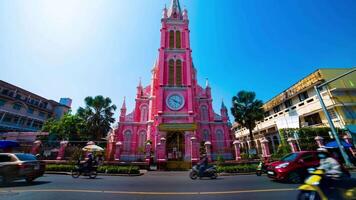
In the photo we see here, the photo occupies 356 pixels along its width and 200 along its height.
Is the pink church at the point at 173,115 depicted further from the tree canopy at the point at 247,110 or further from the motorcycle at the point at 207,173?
the motorcycle at the point at 207,173

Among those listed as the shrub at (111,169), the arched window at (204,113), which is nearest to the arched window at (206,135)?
the arched window at (204,113)

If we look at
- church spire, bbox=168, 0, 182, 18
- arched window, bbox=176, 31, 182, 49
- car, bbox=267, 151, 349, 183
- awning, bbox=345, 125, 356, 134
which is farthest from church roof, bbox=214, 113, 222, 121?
church spire, bbox=168, 0, 182, 18

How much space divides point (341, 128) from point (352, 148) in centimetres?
277

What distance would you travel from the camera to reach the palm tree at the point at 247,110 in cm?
2634

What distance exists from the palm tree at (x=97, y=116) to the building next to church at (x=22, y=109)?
14.3 m

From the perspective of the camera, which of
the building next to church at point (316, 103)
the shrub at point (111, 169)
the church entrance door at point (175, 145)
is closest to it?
the shrub at point (111, 169)

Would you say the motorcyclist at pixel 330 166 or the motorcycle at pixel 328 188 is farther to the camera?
the motorcyclist at pixel 330 166

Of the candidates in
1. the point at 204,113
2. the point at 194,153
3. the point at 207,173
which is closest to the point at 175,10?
the point at 204,113

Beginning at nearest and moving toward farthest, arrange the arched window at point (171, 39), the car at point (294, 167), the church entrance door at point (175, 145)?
1. the car at point (294, 167)
2. the church entrance door at point (175, 145)
3. the arched window at point (171, 39)

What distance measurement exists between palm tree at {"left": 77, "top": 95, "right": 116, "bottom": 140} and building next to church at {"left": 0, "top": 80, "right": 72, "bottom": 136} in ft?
47.0

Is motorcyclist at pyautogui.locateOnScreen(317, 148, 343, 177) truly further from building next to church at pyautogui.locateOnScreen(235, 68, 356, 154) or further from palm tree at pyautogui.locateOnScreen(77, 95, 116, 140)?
palm tree at pyautogui.locateOnScreen(77, 95, 116, 140)

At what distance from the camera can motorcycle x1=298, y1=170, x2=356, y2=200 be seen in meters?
3.90

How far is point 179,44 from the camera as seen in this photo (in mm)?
28953

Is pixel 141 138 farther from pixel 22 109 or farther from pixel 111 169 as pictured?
pixel 22 109
